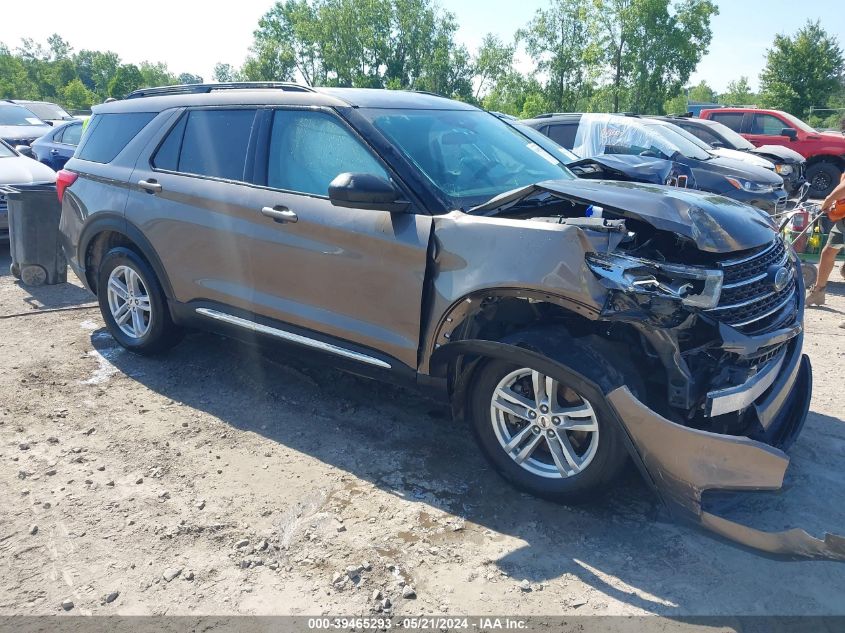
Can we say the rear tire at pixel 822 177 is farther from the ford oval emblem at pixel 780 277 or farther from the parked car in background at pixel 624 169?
the ford oval emblem at pixel 780 277

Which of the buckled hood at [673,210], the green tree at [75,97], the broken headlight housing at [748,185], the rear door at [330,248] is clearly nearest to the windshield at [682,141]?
the broken headlight housing at [748,185]

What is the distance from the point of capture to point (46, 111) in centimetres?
1891

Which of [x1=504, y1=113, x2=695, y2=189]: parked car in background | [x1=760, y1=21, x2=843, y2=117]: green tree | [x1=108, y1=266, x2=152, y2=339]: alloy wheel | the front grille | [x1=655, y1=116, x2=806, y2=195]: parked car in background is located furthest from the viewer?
[x1=760, y1=21, x2=843, y2=117]: green tree

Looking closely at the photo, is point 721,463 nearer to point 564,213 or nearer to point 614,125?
point 564,213

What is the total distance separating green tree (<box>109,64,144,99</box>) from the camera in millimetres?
64562

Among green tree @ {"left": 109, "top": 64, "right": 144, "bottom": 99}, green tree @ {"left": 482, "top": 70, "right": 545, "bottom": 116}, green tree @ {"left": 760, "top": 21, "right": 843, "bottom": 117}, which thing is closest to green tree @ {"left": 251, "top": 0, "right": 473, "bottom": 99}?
green tree @ {"left": 482, "top": 70, "right": 545, "bottom": 116}

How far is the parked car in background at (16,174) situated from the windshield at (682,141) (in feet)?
28.2

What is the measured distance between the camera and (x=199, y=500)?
11.3ft

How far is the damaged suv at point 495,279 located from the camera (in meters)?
2.89

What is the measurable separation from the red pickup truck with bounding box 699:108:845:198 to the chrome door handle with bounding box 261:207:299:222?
51.0 feet

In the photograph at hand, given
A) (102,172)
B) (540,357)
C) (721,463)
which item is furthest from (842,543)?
(102,172)

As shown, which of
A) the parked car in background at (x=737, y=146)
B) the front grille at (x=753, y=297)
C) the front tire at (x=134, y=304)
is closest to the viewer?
the front grille at (x=753, y=297)

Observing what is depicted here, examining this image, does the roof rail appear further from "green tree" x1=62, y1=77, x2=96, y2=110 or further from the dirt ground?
"green tree" x1=62, y1=77, x2=96, y2=110

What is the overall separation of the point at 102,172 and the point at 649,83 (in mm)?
38022
